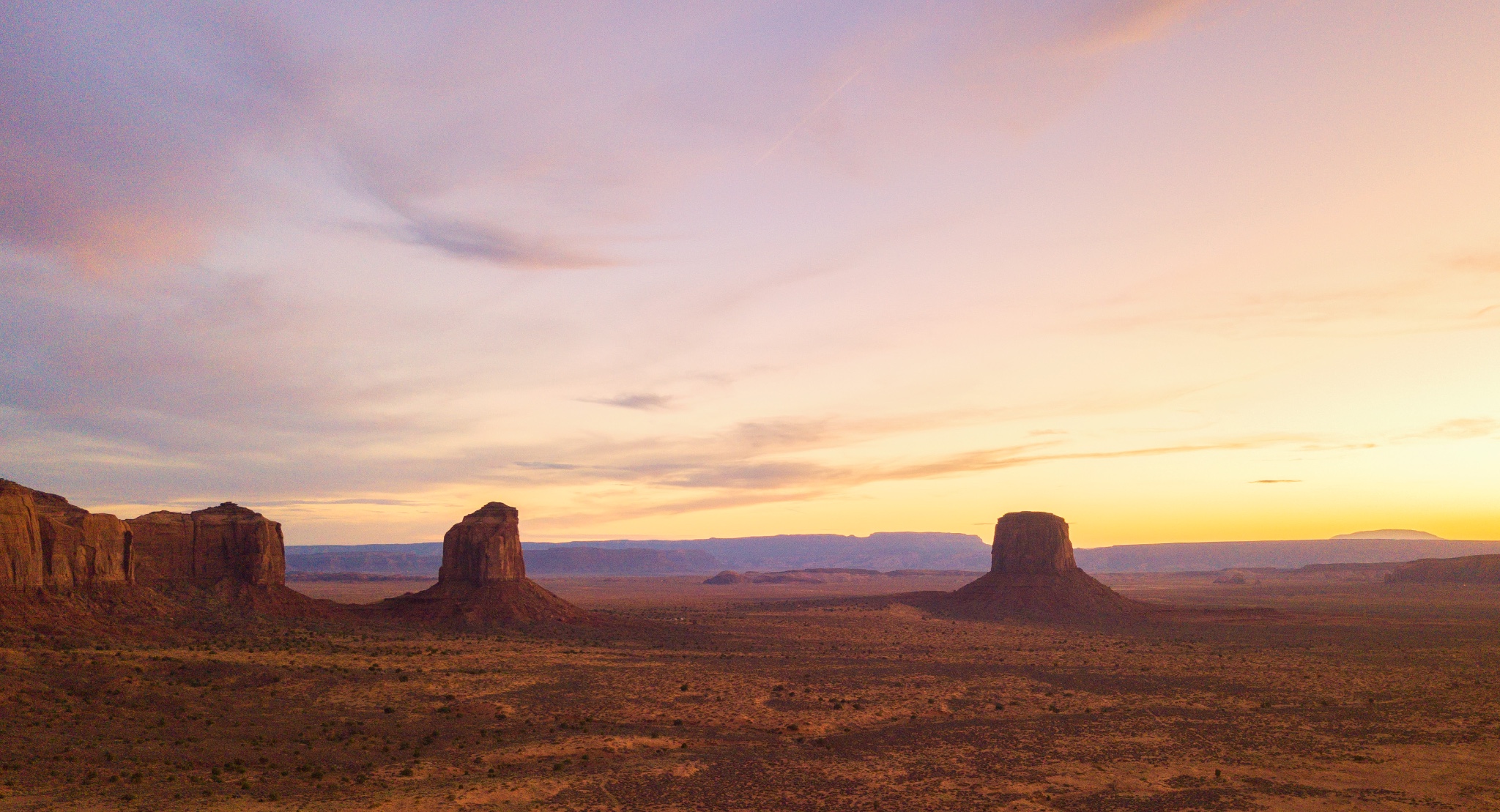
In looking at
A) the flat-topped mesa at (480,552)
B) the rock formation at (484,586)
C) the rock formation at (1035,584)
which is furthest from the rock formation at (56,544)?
the rock formation at (1035,584)

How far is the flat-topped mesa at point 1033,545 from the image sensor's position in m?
102

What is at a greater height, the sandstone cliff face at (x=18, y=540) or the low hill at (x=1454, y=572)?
the sandstone cliff face at (x=18, y=540)

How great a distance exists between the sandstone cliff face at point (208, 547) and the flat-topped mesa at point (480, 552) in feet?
46.6

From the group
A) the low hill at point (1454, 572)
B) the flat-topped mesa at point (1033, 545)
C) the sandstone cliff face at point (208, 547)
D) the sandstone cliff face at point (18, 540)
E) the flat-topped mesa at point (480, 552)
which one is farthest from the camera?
the low hill at point (1454, 572)

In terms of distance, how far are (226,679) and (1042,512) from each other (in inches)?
3643

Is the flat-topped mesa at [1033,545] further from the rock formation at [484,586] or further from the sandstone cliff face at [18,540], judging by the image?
the sandstone cliff face at [18,540]

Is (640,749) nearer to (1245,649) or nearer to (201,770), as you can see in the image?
(201,770)

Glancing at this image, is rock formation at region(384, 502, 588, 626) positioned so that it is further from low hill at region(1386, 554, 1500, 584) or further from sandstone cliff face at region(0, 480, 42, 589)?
low hill at region(1386, 554, 1500, 584)

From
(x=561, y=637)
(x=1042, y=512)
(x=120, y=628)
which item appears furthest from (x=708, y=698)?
(x=1042, y=512)

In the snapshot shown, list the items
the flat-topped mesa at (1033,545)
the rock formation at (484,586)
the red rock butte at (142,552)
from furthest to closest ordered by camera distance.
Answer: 1. the flat-topped mesa at (1033,545)
2. the rock formation at (484,586)
3. the red rock butte at (142,552)

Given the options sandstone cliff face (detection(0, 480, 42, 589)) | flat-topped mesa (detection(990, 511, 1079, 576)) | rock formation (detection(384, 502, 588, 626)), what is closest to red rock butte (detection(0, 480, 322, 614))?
sandstone cliff face (detection(0, 480, 42, 589))

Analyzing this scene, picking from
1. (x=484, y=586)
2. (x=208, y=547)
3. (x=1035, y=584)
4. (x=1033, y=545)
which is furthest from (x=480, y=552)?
(x=1033, y=545)

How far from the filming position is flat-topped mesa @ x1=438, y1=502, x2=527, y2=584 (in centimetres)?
7594

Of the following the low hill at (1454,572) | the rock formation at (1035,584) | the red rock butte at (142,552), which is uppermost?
the red rock butte at (142,552)
